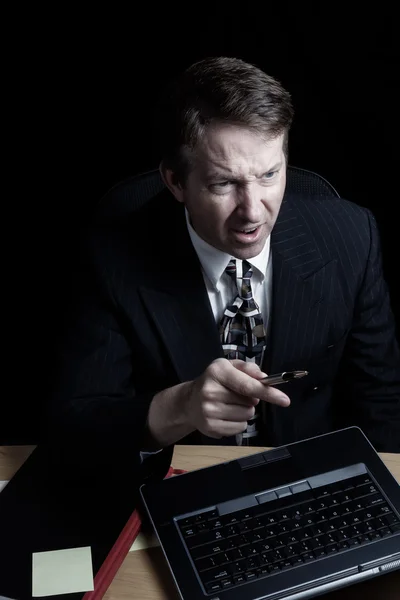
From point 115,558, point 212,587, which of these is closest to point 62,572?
point 115,558

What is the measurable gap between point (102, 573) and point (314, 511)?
1.02 feet

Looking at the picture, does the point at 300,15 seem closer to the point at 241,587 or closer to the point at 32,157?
the point at 32,157

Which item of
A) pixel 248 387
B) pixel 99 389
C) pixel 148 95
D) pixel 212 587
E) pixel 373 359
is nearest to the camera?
pixel 212 587

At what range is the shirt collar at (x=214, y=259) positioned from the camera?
1.68 metres

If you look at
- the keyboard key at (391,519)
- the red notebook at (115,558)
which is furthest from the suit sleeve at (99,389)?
the keyboard key at (391,519)

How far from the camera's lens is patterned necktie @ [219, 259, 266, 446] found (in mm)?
1685

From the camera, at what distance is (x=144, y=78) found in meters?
2.08

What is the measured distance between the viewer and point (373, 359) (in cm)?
176

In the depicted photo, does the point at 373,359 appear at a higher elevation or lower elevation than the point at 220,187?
lower

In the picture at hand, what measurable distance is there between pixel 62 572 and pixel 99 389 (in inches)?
19.1

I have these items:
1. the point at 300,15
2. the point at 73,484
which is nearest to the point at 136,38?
the point at 300,15

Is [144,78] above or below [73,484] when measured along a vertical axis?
above

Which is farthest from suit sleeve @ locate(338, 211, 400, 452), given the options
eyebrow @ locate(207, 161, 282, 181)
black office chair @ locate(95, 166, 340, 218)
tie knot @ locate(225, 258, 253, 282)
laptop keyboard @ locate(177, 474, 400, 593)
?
laptop keyboard @ locate(177, 474, 400, 593)

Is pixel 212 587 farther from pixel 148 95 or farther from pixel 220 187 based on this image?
pixel 148 95
